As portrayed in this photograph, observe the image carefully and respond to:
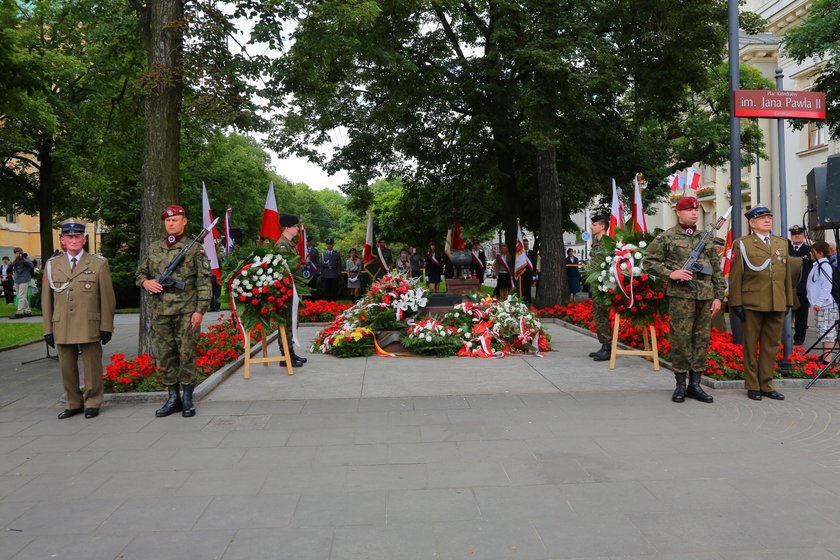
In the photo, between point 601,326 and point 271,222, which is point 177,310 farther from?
point 601,326

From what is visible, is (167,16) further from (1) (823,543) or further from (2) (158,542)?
(1) (823,543)

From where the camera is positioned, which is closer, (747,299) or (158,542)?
(158,542)

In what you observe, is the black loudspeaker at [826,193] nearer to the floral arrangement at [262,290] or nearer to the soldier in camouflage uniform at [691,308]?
the soldier in camouflage uniform at [691,308]

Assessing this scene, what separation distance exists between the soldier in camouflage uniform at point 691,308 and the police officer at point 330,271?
15.7m

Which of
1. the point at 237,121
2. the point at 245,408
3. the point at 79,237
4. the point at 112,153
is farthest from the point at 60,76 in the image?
the point at 245,408

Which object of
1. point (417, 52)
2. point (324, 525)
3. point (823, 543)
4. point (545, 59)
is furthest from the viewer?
point (417, 52)

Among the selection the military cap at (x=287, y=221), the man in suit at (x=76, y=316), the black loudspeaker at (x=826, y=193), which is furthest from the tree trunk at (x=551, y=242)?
the man in suit at (x=76, y=316)

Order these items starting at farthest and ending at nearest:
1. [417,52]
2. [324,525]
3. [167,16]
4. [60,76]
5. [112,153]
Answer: [60,76] → [417,52] → [112,153] → [167,16] → [324,525]

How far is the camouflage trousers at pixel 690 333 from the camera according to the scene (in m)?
7.24

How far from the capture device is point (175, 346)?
7098 mm

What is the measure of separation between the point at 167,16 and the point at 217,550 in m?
8.20

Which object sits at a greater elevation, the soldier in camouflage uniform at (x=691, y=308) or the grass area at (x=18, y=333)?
the soldier in camouflage uniform at (x=691, y=308)

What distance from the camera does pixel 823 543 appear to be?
3684mm

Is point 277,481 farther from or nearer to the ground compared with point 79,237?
nearer to the ground
